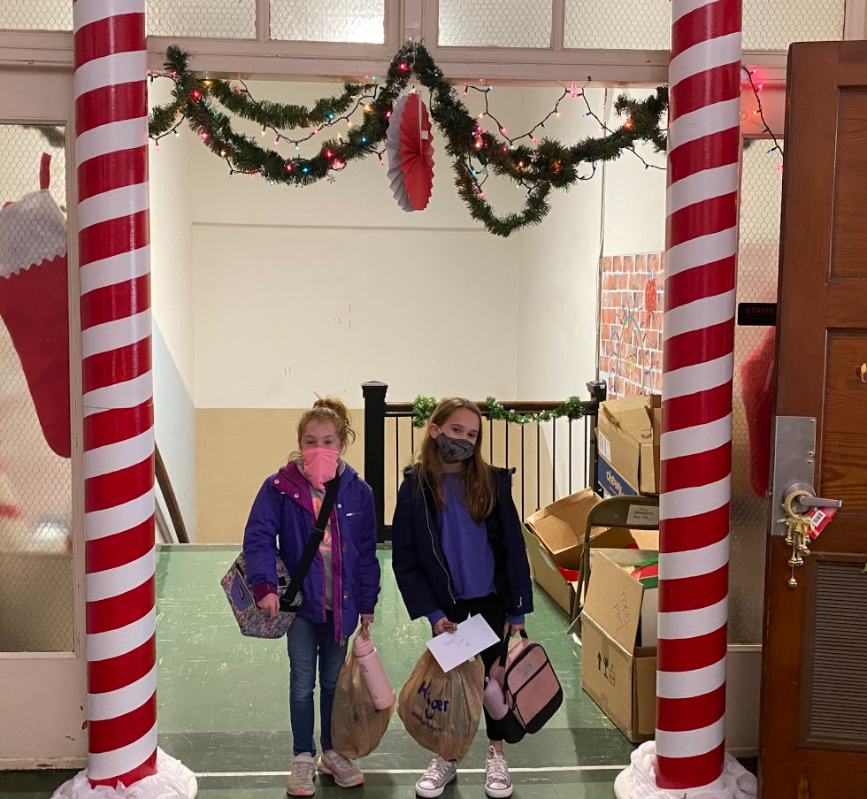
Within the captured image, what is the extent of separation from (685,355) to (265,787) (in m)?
1.94

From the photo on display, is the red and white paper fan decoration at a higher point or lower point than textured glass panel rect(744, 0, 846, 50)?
lower

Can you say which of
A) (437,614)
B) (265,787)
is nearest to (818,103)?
(437,614)

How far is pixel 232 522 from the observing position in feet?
32.0

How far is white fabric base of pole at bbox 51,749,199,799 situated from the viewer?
332 centimetres

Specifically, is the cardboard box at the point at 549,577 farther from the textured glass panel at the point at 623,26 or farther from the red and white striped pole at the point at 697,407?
the textured glass panel at the point at 623,26

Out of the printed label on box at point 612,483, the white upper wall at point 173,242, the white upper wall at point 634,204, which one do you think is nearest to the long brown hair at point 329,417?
the printed label on box at point 612,483

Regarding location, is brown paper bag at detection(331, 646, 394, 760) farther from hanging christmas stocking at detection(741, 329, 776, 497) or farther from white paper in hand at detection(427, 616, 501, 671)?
hanging christmas stocking at detection(741, 329, 776, 497)

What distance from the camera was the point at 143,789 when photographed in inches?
132

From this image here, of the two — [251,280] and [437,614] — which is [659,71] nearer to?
[437,614]

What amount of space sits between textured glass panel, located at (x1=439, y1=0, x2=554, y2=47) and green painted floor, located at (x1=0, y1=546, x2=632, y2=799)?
241cm

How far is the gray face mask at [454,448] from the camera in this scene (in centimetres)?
338

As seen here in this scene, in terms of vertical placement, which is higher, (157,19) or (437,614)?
(157,19)

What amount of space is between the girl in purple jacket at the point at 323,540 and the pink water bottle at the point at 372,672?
4 centimetres

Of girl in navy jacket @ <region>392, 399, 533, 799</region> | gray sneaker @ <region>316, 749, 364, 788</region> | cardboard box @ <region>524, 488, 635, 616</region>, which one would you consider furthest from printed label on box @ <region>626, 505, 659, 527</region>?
gray sneaker @ <region>316, 749, 364, 788</region>
